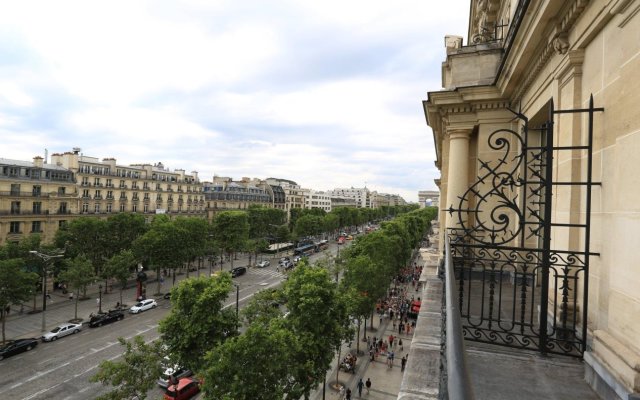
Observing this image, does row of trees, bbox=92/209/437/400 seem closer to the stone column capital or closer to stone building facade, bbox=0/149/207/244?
the stone column capital

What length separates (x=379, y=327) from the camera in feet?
104

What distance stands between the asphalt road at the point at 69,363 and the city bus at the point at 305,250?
36.9 m

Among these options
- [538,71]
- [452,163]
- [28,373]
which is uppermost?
[538,71]

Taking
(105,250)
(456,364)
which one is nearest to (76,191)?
(105,250)

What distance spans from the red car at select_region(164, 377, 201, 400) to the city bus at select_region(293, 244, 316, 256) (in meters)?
47.9

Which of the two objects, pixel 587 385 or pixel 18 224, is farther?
pixel 18 224

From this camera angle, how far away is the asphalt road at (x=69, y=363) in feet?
62.5

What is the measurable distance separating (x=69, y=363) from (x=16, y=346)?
4683mm

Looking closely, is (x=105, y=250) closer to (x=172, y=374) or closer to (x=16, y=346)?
(x=16, y=346)

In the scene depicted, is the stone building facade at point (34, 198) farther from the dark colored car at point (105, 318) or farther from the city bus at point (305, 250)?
the city bus at point (305, 250)

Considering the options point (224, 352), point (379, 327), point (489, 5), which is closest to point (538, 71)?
point (489, 5)

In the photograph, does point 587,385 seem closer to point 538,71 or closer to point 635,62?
point 635,62

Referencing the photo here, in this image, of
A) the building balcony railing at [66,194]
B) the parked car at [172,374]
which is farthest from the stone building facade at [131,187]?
the parked car at [172,374]

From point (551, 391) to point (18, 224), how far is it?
50.0m
